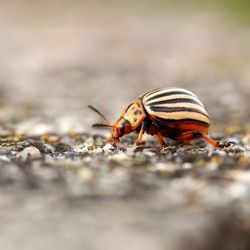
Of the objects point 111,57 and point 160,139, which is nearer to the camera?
point 160,139

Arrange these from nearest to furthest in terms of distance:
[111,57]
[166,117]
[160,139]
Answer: [166,117], [160,139], [111,57]

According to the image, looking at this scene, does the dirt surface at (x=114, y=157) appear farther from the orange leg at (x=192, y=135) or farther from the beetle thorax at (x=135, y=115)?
the beetle thorax at (x=135, y=115)

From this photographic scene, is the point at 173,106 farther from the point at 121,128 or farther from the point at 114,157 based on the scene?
the point at 114,157

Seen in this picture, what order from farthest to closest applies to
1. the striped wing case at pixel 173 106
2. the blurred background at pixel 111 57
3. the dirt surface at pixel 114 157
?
1. the blurred background at pixel 111 57
2. the striped wing case at pixel 173 106
3. the dirt surface at pixel 114 157

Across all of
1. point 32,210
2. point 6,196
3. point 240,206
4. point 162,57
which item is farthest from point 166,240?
point 162,57

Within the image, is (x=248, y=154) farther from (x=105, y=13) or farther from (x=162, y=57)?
(x=105, y=13)

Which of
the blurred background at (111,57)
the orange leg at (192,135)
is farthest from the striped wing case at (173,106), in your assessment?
the blurred background at (111,57)

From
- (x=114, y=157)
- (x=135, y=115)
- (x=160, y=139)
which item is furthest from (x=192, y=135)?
(x=114, y=157)
